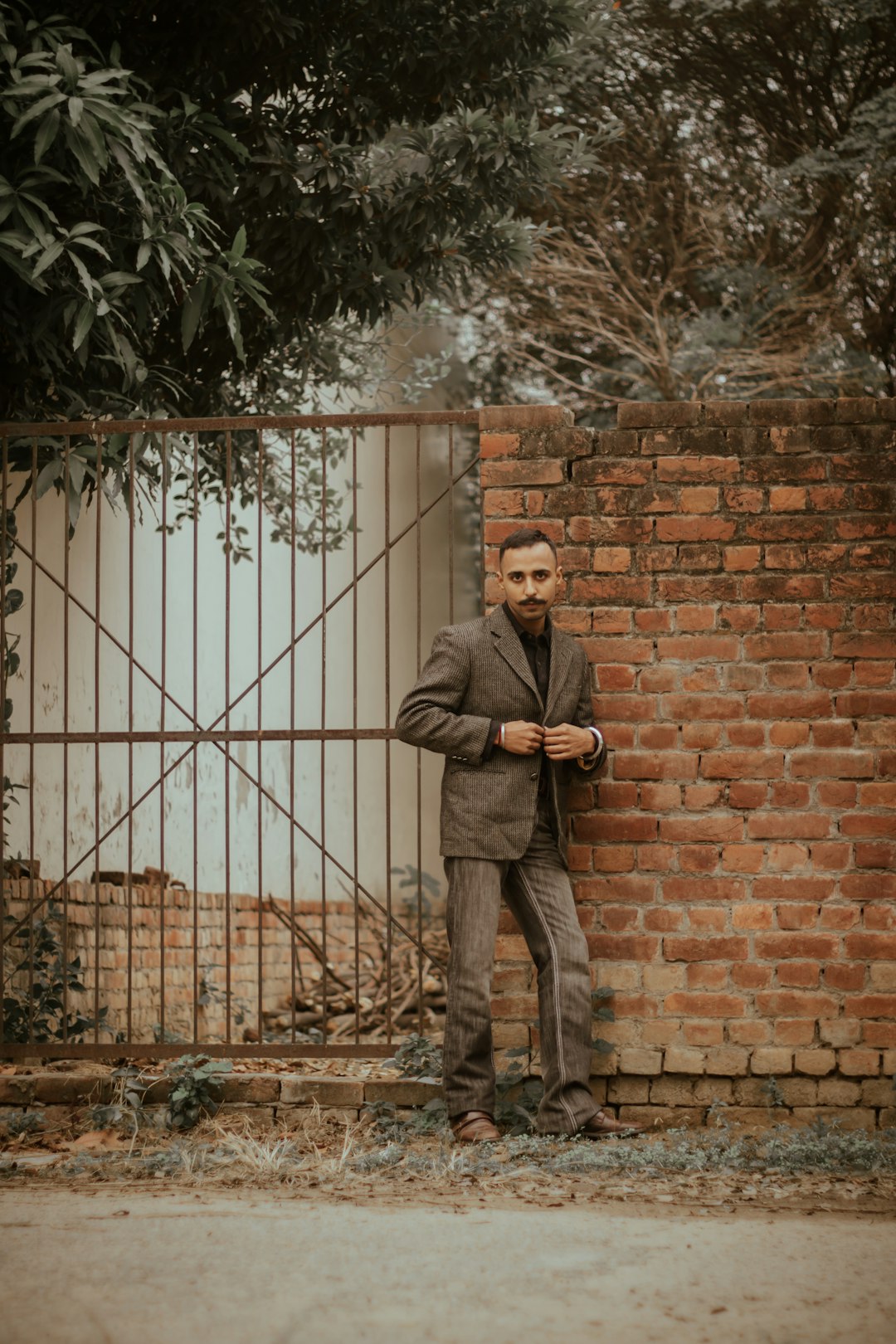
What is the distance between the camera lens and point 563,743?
4164mm

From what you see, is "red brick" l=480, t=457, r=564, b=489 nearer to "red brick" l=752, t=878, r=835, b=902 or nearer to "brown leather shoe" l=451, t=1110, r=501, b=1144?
"red brick" l=752, t=878, r=835, b=902

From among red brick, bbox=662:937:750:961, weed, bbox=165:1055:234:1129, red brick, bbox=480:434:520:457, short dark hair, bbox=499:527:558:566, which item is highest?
red brick, bbox=480:434:520:457

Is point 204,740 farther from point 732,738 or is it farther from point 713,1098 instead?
point 713,1098

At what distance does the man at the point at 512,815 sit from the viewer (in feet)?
13.5

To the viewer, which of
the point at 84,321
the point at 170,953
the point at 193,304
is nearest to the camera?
the point at 84,321

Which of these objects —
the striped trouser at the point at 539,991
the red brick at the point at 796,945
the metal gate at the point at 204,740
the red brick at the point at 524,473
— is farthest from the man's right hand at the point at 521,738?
the red brick at the point at 796,945

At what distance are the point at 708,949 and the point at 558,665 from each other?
3.33ft

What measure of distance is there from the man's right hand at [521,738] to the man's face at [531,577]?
1.15 feet

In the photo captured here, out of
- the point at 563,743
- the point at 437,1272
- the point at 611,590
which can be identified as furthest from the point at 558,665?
the point at 437,1272

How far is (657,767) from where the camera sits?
4.45 meters

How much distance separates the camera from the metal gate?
4840mm

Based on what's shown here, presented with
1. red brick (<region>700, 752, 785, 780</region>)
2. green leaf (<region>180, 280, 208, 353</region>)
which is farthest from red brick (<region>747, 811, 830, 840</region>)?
green leaf (<region>180, 280, 208, 353</region>)

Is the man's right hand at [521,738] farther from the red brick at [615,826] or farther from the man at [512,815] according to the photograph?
the red brick at [615,826]

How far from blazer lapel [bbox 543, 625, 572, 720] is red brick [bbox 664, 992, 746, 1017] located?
3.28 ft
